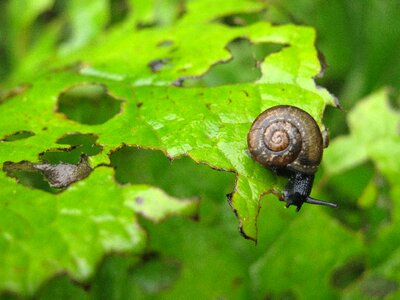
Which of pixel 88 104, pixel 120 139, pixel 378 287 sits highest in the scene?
pixel 120 139

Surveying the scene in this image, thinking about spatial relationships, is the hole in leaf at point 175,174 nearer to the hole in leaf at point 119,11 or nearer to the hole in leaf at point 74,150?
the hole in leaf at point 74,150

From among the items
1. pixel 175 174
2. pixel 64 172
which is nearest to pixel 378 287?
pixel 175 174

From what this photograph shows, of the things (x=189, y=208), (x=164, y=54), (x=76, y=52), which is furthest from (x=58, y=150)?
(x=76, y=52)

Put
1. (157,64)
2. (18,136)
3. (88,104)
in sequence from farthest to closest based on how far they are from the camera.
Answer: (88,104) → (157,64) → (18,136)

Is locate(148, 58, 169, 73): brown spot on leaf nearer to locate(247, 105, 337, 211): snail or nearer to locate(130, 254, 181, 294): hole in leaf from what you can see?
locate(247, 105, 337, 211): snail

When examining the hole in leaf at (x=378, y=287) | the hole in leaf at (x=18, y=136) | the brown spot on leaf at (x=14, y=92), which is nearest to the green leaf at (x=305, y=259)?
the hole in leaf at (x=378, y=287)

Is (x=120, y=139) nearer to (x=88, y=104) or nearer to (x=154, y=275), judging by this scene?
(x=88, y=104)
